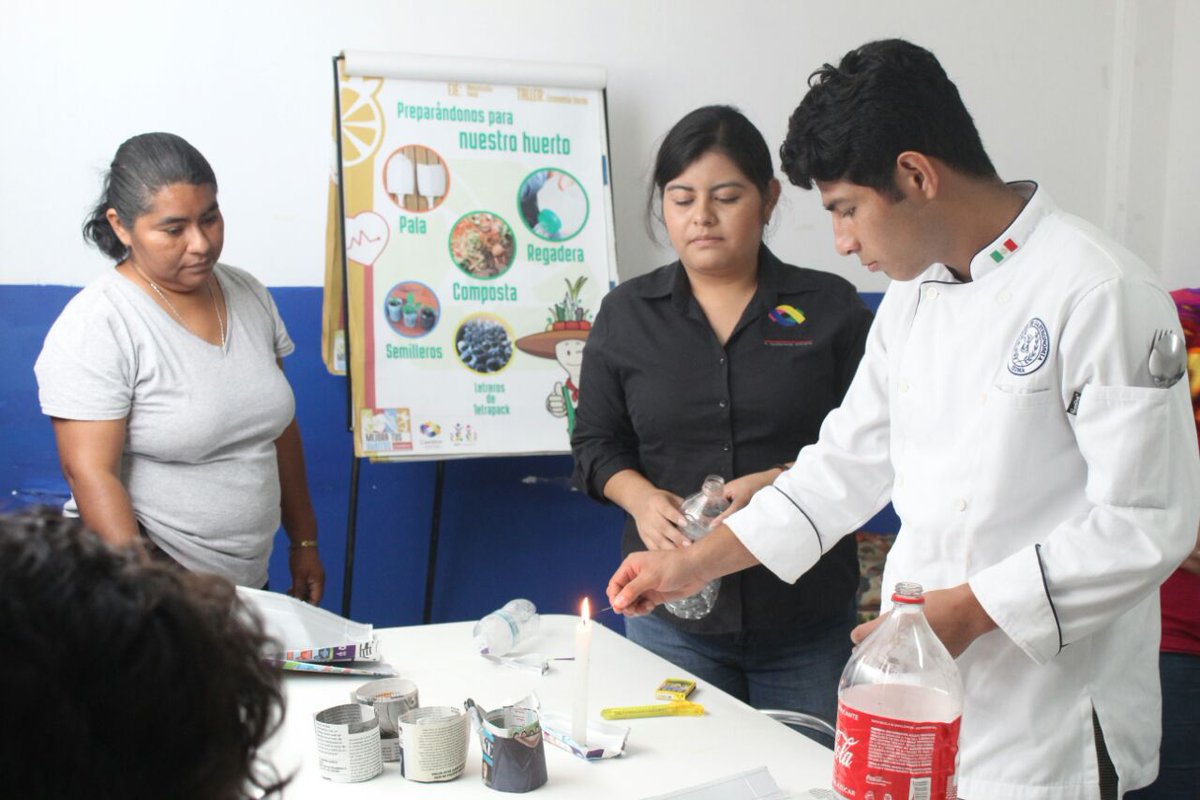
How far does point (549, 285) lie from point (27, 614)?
266 centimetres

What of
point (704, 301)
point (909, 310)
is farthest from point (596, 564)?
point (909, 310)

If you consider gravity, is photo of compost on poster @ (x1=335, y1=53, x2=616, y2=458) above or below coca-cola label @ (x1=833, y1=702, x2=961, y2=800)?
above

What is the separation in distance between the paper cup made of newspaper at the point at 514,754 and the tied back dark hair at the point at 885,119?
827mm

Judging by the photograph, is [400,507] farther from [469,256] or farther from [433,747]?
[433,747]

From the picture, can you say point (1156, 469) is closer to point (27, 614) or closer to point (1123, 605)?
point (1123, 605)

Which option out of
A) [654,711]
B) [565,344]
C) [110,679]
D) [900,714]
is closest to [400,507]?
[565,344]

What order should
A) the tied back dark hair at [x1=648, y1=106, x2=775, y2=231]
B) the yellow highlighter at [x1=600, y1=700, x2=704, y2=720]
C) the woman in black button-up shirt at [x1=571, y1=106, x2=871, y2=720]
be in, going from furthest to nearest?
the tied back dark hair at [x1=648, y1=106, x2=775, y2=231] < the woman in black button-up shirt at [x1=571, y1=106, x2=871, y2=720] < the yellow highlighter at [x1=600, y1=700, x2=704, y2=720]

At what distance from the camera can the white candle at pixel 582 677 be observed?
56.2 inches

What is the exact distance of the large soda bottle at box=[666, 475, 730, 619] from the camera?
80.7 inches

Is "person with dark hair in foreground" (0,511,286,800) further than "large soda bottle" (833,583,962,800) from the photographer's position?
No

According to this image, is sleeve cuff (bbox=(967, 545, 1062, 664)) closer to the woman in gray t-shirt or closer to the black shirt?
the black shirt

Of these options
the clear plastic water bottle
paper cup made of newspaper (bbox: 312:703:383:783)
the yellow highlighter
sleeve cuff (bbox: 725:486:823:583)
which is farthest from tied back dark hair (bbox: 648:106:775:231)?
paper cup made of newspaper (bbox: 312:703:383:783)

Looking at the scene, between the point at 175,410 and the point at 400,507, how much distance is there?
119cm

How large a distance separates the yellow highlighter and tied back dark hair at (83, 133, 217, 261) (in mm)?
1434
